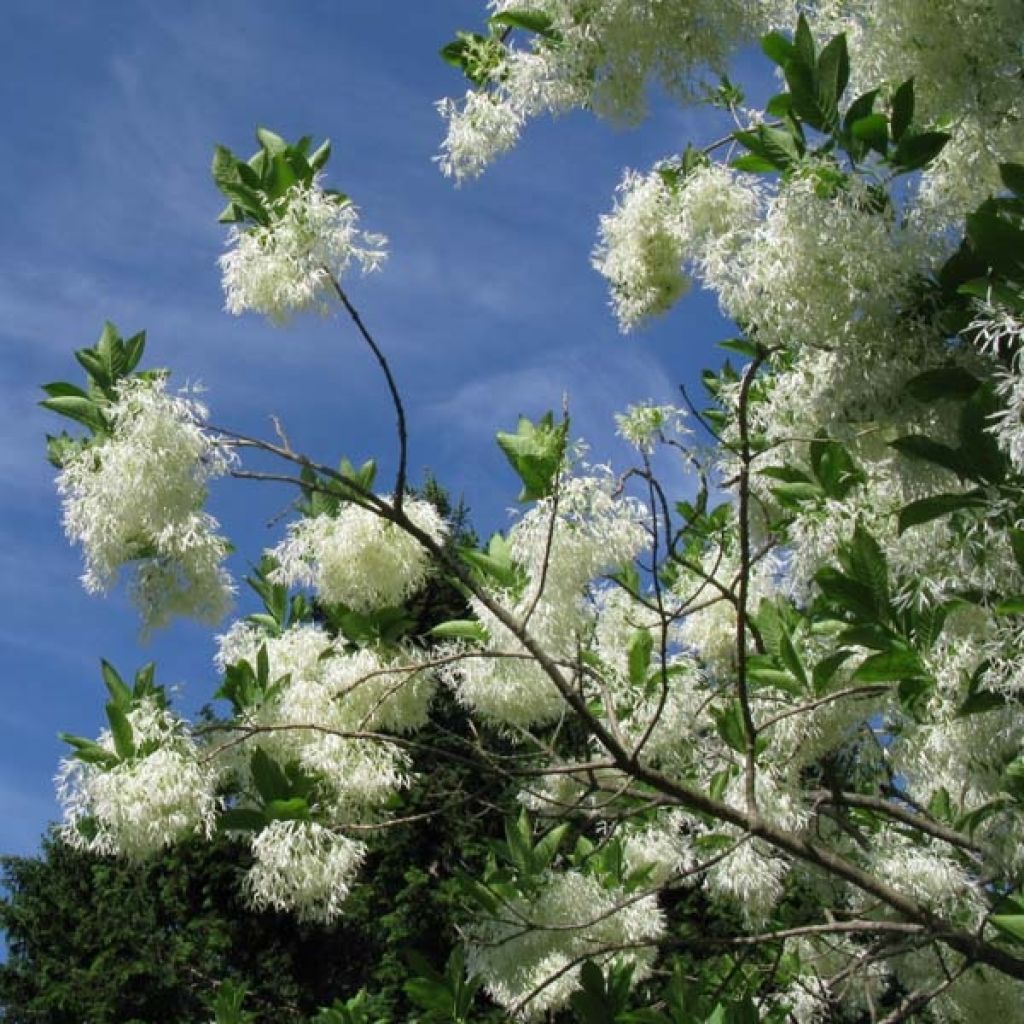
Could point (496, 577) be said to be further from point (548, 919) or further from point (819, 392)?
point (819, 392)

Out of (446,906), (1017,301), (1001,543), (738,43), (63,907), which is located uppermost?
(63,907)

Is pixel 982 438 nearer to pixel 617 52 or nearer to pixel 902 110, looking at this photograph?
pixel 902 110

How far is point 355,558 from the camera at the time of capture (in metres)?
4.35

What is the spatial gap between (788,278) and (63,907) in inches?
423

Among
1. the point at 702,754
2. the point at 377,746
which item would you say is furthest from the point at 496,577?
the point at 702,754

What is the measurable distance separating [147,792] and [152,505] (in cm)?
91

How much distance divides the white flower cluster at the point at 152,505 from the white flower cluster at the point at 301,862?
702 millimetres

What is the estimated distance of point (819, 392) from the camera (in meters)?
2.79

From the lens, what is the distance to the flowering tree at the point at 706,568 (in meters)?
2.51

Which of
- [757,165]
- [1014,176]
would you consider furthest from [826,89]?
[1014,176]

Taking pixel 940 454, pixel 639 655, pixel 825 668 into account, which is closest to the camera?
pixel 940 454

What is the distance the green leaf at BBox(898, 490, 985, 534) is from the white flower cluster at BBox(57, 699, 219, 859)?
2551mm

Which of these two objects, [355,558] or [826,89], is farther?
[355,558]

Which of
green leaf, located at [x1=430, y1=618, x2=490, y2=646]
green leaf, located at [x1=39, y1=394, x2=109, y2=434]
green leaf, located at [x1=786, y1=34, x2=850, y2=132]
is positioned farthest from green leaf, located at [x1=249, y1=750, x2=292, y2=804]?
green leaf, located at [x1=786, y1=34, x2=850, y2=132]
